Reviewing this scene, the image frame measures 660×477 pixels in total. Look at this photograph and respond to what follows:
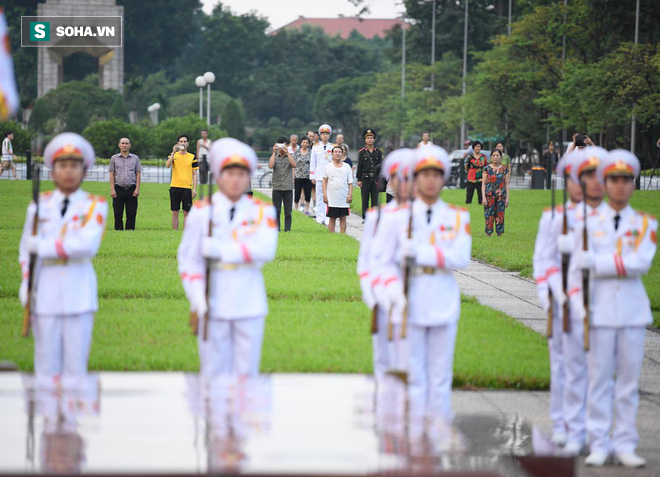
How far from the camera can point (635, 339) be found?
665 cm

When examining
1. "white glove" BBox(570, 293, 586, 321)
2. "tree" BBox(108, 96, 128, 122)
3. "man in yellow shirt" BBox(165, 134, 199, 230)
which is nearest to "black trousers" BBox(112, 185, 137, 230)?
"man in yellow shirt" BBox(165, 134, 199, 230)

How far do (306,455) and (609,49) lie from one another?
47926mm

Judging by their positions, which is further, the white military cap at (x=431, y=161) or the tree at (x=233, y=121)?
the tree at (x=233, y=121)

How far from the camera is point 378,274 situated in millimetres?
6816

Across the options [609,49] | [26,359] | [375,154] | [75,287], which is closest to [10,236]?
[375,154]

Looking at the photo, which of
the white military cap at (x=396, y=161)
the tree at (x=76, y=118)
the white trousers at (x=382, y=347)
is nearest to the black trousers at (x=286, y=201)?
the white military cap at (x=396, y=161)

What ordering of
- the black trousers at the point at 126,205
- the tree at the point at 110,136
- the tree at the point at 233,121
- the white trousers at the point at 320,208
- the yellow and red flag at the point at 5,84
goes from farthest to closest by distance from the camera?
the tree at the point at 233,121 < the tree at the point at 110,136 < the white trousers at the point at 320,208 < the black trousers at the point at 126,205 < the yellow and red flag at the point at 5,84

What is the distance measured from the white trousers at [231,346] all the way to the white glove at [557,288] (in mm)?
1834

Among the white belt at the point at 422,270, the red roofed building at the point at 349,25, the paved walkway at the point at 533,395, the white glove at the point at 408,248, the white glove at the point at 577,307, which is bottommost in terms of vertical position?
the paved walkway at the point at 533,395

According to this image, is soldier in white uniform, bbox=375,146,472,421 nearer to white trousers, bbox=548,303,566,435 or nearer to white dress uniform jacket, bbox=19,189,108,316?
white trousers, bbox=548,303,566,435

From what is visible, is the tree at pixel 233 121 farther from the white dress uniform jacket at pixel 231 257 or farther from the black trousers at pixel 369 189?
the white dress uniform jacket at pixel 231 257

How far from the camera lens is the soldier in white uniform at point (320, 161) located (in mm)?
22969

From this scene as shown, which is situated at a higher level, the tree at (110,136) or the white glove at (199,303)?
the tree at (110,136)

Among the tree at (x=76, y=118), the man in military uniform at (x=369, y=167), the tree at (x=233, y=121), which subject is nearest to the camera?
the man in military uniform at (x=369, y=167)
